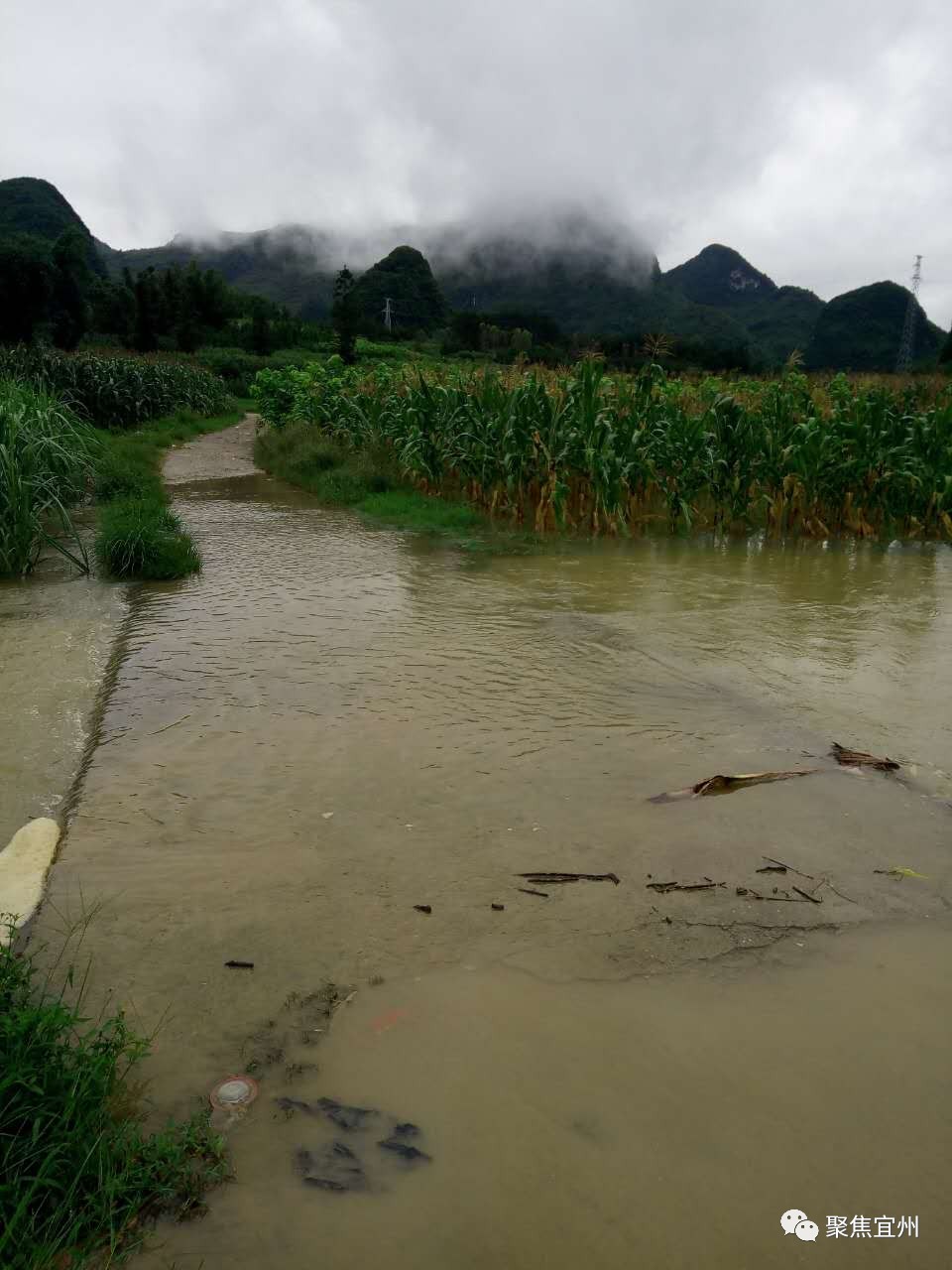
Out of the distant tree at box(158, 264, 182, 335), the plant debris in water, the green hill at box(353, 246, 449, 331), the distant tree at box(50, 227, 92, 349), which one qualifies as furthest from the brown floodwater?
the green hill at box(353, 246, 449, 331)

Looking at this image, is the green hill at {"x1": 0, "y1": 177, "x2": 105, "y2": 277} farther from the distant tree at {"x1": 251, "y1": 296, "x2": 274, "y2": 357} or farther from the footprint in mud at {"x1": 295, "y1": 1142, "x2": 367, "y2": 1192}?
the footprint in mud at {"x1": 295, "y1": 1142, "x2": 367, "y2": 1192}

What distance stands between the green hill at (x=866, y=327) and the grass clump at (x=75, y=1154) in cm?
7180

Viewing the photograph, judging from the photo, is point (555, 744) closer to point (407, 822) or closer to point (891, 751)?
point (407, 822)

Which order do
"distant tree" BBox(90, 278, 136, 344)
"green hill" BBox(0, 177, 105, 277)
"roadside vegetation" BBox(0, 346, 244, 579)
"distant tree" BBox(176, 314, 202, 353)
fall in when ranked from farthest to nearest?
"green hill" BBox(0, 177, 105, 277)
"distant tree" BBox(90, 278, 136, 344)
"distant tree" BBox(176, 314, 202, 353)
"roadside vegetation" BBox(0, 346, 244, 579)

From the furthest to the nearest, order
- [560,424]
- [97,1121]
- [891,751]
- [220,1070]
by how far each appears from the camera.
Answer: [560,424]
[891,751]
[220,1070]
[97,1121]

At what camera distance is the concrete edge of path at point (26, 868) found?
2.25 m

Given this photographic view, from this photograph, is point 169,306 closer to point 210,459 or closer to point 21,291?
point 21,291

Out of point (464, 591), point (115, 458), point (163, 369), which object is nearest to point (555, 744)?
point (464, 591)

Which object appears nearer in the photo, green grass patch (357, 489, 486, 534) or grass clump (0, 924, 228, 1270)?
grass clump (0, 924, 228, 1270)

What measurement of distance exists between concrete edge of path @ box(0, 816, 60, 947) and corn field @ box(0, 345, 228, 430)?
1317 centimetres

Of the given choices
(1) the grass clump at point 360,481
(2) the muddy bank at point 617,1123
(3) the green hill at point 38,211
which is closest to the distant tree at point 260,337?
(1) the grass clump at point 360,481

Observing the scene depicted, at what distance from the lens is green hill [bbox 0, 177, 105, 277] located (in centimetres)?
9779

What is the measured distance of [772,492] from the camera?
8.40 m

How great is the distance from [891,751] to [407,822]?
1.99m
